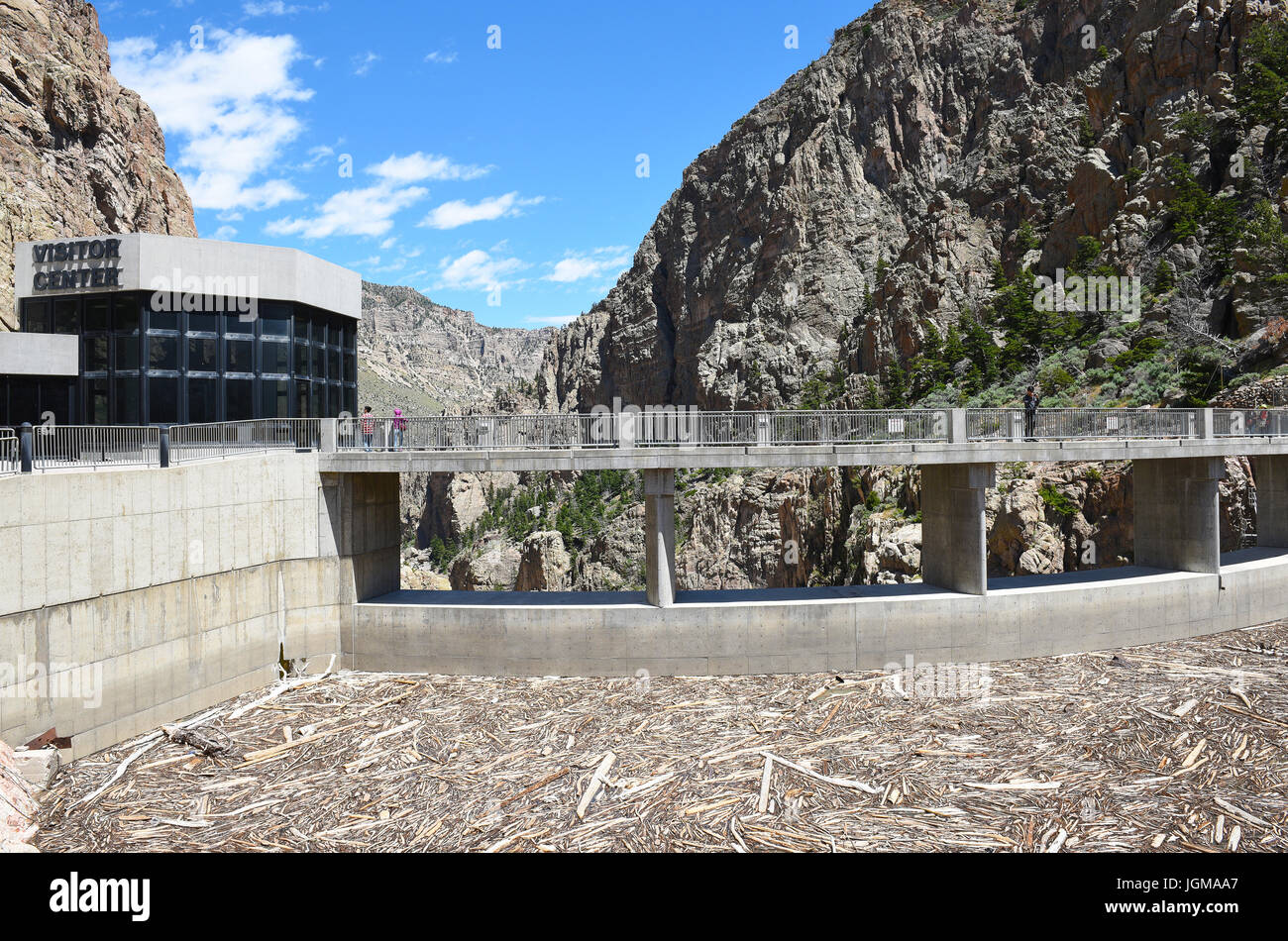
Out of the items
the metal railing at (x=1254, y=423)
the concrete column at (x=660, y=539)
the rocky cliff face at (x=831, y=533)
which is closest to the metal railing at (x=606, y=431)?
the metal railing at (x=1254, y=423)

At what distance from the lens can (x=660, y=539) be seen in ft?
60.8

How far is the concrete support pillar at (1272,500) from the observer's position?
2412 centimetres

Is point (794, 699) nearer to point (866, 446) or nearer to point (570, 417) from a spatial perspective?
point (866, 446)

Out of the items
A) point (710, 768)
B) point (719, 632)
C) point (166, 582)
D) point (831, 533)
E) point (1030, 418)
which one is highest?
point (1030, 418)

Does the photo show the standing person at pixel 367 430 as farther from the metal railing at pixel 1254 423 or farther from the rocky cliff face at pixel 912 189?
the rocky cliff face at pixel 912 189

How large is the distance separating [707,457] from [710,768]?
7.07 meters

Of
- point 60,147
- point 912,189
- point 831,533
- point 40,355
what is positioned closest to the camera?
point 40,355

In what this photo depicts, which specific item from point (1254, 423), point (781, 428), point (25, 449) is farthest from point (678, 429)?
point (1254, 423)

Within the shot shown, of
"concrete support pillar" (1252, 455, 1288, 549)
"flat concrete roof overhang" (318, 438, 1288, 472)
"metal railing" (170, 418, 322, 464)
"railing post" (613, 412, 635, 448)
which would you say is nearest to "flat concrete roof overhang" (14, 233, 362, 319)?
"metal railing" (170, 418, 322, 464)

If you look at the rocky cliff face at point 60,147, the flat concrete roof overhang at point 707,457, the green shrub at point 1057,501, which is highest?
the rocky cliff face at point 60,147

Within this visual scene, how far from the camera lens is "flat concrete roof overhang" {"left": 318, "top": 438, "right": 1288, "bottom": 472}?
693 inches

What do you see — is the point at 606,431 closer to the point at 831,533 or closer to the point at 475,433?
the point at 475,433

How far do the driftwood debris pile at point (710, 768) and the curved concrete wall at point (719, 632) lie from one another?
701 millimetres
